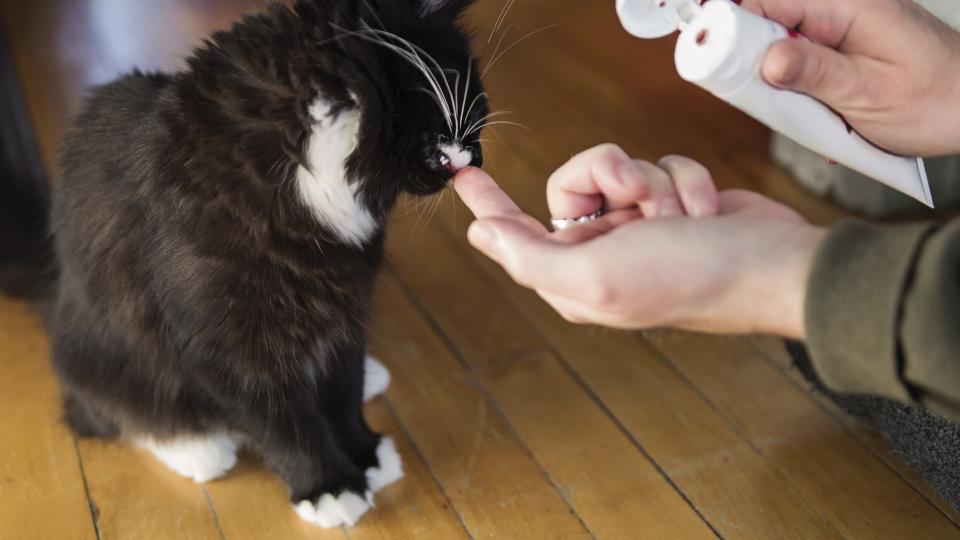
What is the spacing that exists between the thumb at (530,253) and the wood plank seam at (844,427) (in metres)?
0.69

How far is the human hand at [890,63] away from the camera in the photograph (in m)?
1.11

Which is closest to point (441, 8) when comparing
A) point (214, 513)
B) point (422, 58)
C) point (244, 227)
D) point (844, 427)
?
point (422, 58)

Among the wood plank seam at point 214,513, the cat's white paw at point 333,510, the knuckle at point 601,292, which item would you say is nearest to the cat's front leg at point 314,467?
the cat's white paw at point 333,510

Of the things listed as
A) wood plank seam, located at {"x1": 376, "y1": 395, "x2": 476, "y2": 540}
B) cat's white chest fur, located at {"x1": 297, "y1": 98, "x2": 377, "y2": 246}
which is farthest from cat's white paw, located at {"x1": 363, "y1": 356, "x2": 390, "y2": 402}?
cat's white chest fur, located at {"x1": 297, "y1": 98, "x2": 377, "y2": 246}

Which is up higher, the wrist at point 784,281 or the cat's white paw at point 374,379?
the wrist at point 784,281

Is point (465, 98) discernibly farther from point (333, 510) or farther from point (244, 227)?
point (333, 510)

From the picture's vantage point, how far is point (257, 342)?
43.1 inches

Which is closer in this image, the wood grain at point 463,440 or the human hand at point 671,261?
the human hand at point 671,261

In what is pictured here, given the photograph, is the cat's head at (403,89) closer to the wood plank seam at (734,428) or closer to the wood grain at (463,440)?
the wood grain at (463,440)

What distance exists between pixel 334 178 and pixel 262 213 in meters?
0.09

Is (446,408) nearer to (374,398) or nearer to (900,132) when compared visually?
(374,398)

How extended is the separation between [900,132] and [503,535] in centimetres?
71

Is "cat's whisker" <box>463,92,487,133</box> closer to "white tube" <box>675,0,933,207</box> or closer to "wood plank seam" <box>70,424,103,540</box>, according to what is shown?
"white tube" <box>675,0,933,207</box>

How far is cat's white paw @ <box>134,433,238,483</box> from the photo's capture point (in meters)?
Result: 1.29
